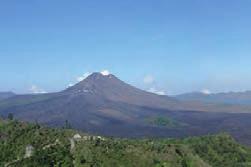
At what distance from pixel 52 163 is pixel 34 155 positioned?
298 inches

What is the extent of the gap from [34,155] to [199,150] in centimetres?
7972

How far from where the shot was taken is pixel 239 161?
636 feet

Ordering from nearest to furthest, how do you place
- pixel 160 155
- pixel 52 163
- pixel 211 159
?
pixel 52 163
pixel 160 155
pixel 211 159

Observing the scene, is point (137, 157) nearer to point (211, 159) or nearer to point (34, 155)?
point (34, 155)

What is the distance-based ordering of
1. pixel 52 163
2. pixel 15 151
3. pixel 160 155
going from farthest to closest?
pixel 160 155
pixel 15 151
pixel 52 163

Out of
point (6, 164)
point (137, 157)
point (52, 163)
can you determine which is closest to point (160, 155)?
point (137, 157)

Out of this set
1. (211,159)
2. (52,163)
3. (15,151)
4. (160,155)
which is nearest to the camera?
(52,163)

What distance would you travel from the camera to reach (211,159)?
190m

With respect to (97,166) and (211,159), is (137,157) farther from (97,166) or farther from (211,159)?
(211,159)

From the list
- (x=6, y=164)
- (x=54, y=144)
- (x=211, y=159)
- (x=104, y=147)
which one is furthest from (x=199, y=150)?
(x=6, y=164)

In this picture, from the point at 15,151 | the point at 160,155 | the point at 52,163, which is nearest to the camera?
the point at 52,163

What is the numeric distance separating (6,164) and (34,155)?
8056 millimetres

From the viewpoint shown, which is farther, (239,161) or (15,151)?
(239,161)

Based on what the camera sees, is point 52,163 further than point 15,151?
No
